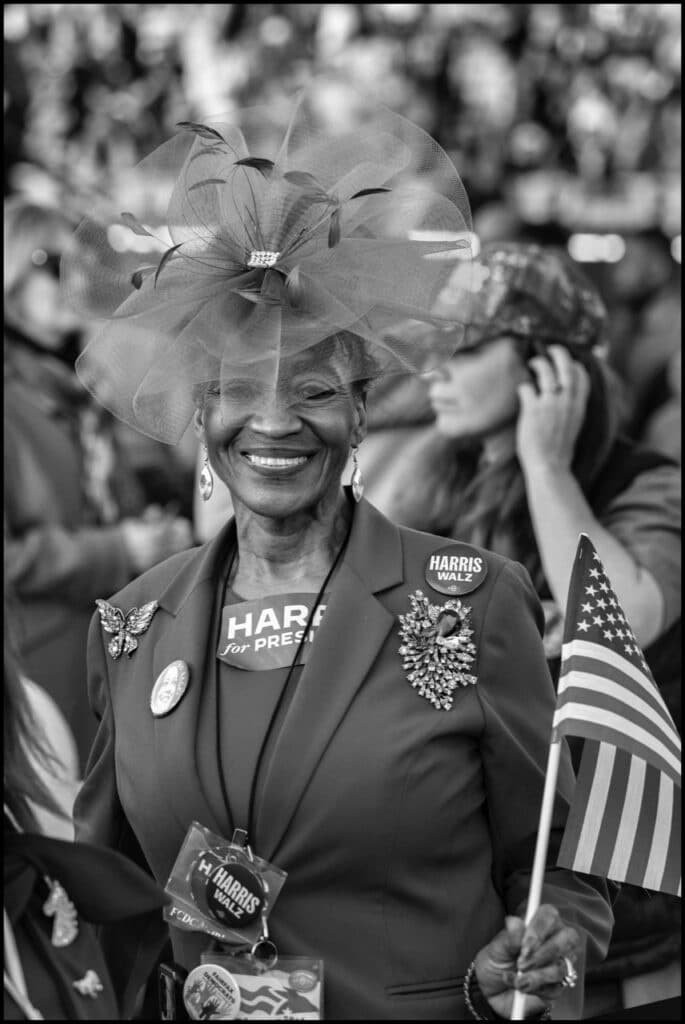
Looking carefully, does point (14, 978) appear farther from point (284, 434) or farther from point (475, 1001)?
point (284, 434)

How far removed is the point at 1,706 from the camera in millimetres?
2051

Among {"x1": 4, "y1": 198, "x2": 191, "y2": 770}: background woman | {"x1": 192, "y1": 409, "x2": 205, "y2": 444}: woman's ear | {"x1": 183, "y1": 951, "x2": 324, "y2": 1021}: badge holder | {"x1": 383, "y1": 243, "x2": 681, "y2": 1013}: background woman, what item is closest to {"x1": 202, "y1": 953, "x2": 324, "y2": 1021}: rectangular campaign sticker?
{"x1": 183, "y1": 951, "x2": 324, "y2": 1021}: badge holder

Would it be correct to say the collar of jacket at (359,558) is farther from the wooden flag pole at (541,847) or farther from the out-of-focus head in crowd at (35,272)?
the out-of-focus head in crowd at (35,272)

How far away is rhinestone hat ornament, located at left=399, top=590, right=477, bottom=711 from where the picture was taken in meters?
2.16

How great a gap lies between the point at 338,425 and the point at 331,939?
72 centimetres

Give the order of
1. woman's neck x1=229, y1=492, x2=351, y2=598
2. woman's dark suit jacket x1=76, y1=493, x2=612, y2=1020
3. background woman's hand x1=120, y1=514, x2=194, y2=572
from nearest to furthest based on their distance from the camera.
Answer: woman's dark suit jacket x1=76, y1=493, x2=612, y2=1020 → woman's neck x1=229, y1=492, x2=351, y2=598 → background woman's hand x1=120, y1=514, x2=194, y2=572

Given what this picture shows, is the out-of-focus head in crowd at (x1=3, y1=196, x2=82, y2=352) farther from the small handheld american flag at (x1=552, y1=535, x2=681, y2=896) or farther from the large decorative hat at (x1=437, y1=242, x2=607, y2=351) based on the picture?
the small handheld american flag at (x1=552, y1=535, x2=681, y2=896)

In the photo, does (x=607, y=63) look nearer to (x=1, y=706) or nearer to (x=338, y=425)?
(x=338, y=425)

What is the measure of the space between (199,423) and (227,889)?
2.27ft

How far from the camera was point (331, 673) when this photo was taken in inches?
86.0

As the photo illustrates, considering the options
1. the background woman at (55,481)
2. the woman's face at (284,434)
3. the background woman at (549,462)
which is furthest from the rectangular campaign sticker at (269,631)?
the background woman at (55,481)

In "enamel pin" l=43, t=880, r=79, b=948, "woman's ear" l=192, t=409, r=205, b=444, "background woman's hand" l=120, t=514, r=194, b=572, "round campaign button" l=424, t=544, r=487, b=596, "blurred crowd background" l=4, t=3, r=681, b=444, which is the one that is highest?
"blurred crowd background" l=4, t=3, r=681, b=444

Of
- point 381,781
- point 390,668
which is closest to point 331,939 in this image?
point 381,781

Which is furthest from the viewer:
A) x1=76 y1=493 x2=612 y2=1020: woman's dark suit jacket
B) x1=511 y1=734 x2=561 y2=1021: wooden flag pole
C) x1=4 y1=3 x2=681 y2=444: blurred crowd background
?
x1=4 y1=3 x2=681 y2=444: blurred crowd background
